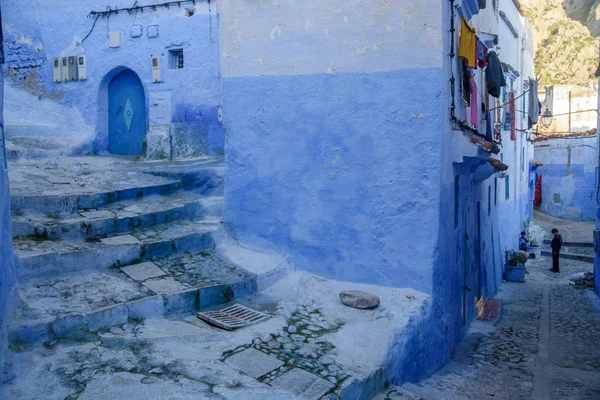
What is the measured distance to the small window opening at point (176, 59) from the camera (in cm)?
1295

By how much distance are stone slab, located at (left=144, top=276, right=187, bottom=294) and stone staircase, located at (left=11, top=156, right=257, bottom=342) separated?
11mm

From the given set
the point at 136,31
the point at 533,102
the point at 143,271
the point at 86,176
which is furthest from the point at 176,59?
the point at 533,102

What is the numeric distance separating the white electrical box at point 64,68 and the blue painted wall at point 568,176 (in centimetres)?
2279

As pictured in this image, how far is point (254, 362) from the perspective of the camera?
15.3 ft

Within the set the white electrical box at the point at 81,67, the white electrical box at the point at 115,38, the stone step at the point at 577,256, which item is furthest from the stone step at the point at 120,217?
the stone step at the point at 577,256

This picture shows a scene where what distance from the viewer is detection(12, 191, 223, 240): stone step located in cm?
601

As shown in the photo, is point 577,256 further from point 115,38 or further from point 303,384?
point 303,384

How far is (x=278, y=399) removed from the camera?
4.14 m

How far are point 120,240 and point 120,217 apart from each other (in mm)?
507

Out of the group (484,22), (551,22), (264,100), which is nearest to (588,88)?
(551,22)

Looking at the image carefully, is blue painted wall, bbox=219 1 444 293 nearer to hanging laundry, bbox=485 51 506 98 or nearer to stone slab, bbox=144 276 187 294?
stone slab, bbox=144 276 187 294

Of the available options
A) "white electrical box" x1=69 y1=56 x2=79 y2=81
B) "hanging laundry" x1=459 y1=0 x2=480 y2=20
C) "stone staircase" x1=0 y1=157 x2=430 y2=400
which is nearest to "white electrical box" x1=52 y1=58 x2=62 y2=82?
"white electrical box" x1=69 y1=56 x2=79 y2=81

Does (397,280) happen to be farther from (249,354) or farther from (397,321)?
(249,354)

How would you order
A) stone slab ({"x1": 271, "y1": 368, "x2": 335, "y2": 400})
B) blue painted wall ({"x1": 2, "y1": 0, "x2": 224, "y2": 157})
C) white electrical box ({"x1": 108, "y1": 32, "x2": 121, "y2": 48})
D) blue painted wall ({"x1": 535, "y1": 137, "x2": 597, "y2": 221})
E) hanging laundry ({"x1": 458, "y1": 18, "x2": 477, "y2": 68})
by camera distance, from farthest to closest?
blue painted wall ({"x1": 535, "y1": 137, "x2": 597, "y2": 221}), white electrical box ({"x1": 108, "y1": 32, "x2": 121, "y2": 48}), blue painted wall ({"x1": 2, "y1": 0, "x2": 224, "y2": 157}), hanging laundry ({"x1": 458, "y1": 18, "x2": 477, "y2": 68}), stone slab ({"x1": 271, "y1": 368, "x2": 335, "y2": 400})
